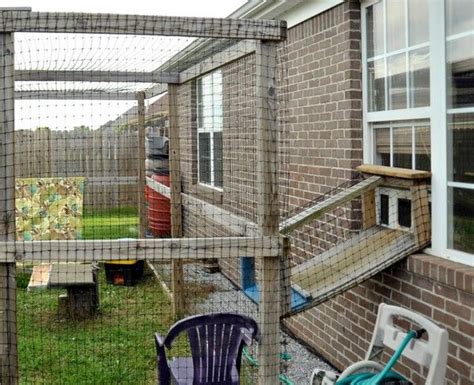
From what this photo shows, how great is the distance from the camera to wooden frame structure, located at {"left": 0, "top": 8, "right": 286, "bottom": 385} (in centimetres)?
391

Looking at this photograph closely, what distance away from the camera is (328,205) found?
4906mm

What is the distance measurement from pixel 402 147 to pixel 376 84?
2.00 ft

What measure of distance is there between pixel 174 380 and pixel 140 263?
5.25 metres

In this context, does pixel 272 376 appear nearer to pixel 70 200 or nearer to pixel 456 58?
pixel 456 58

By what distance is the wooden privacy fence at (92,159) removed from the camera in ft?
30.2

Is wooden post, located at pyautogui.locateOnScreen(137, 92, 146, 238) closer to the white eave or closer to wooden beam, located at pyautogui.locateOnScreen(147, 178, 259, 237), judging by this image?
wooden beam, located at pyautogui.locateOnScreen(147, 178, 259, 237)

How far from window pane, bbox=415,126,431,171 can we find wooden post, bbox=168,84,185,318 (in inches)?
123

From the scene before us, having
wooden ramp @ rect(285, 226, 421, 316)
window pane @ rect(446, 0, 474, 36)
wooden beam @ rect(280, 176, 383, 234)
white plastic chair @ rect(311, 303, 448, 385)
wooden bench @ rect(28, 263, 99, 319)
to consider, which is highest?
window pane @ rect(446, 0, 474, 36)

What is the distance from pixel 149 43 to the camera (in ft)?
16.1

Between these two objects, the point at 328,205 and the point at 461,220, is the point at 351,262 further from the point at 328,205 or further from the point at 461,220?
the point at 461,220

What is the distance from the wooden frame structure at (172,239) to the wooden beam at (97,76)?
128 inches

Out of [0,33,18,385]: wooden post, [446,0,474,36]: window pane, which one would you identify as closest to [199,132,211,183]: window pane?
[446,0,474,36]: window pane

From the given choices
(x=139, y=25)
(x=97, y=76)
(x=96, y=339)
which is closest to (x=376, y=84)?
(x=139, y=25)

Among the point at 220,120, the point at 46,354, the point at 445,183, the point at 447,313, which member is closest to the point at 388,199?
the point at 445,183
